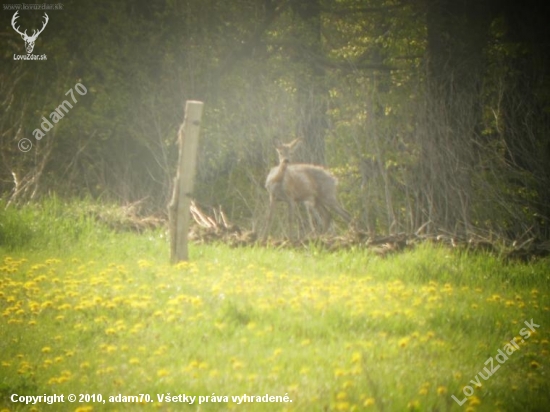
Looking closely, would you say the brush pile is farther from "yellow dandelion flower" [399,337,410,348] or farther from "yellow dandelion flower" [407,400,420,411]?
"yellow dandelion flower" [407,400,420,411]

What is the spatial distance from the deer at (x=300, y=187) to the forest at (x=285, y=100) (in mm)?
704

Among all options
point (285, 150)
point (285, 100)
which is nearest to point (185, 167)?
point (285, 150)

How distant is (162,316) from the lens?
5980 mm

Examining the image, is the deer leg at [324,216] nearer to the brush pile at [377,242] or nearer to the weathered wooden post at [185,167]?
the brush pile at [377,242]

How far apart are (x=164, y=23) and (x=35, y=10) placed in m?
2.32

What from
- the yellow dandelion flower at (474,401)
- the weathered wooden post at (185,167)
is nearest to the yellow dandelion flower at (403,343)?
the yellow dandelion flower at (474,401)

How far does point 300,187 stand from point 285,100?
3433mm

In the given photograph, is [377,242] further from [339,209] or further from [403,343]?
[403,343]

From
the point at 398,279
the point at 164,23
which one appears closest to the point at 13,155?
the point at 164,23

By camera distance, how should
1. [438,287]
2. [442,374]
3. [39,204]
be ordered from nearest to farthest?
[442,374]
[438,287]
[39,204]

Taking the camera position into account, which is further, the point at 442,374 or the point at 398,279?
the point at 398,279

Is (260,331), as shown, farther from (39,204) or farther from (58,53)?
(58,53)

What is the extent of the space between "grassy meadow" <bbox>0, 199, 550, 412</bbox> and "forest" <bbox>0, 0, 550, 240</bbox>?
3.97 metres

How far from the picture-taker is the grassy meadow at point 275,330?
454 centimetres
